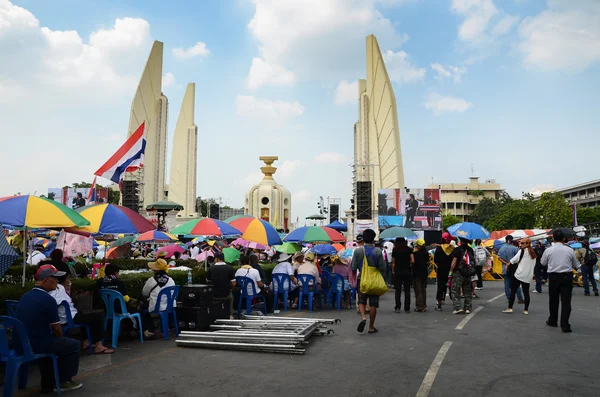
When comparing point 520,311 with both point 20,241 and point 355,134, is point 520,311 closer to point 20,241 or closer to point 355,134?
point 20,241

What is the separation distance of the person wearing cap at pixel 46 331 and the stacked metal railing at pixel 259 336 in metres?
2.11

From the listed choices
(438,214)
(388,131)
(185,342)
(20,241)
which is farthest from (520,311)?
(388,131)

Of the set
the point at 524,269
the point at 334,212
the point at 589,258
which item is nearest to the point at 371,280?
the point at 524,269

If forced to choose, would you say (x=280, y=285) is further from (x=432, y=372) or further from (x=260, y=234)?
(x=432, y=372)

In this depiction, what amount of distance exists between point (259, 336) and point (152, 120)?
216 ft

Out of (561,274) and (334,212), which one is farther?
(334,212)

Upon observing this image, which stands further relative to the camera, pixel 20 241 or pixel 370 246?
pixel 20 241

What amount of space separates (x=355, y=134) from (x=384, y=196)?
19.0 meters

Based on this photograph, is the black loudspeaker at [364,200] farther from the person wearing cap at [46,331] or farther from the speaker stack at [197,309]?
the person wearing cap at [46,331]

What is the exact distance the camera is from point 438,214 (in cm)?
4747

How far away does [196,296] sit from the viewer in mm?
7805

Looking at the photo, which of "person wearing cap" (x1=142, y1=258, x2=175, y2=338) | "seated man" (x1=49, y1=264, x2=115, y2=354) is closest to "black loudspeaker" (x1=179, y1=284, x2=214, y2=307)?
"person wearing cap" (x1=142, y1=258, x2=175, y2=338)

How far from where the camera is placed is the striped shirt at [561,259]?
8.12 metres

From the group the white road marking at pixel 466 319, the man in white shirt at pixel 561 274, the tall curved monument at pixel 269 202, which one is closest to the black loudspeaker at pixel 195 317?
the white road marking at pixel 466 319
